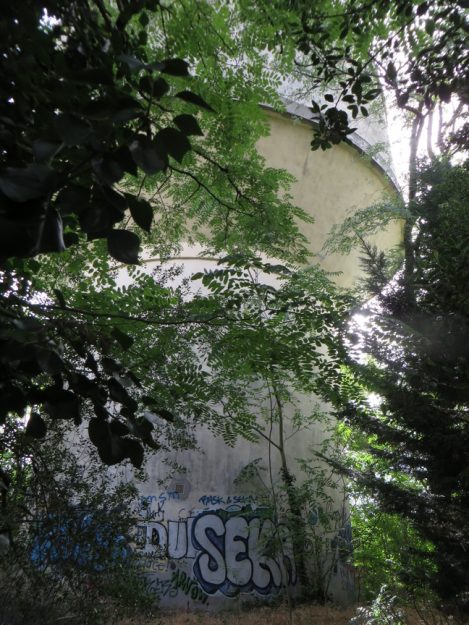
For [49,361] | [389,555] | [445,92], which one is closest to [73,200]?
[49,361]

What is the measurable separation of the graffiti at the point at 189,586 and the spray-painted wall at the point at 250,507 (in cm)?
2

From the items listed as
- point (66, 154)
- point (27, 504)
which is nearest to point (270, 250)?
point (27, 504)

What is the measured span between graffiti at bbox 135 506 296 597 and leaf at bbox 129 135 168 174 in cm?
994

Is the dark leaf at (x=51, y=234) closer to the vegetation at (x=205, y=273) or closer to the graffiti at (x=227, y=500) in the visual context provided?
the vegetation at (x=205, y=273)

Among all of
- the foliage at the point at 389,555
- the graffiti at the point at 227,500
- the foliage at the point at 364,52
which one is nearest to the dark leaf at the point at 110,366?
the foliage at the point at 364,52

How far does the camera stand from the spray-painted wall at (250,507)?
33.1 ft

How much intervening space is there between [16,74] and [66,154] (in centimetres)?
35

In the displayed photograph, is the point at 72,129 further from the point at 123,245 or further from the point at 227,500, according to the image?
the point at 227,500

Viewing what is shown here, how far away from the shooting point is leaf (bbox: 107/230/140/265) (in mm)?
1179

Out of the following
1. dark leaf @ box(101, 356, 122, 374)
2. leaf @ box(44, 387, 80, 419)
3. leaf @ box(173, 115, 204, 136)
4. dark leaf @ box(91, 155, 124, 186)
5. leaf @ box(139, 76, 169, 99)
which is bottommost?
leaf @ box(44, 387, 80, 419)

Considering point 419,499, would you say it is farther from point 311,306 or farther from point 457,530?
point 311,306

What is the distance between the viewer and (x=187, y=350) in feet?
19.7

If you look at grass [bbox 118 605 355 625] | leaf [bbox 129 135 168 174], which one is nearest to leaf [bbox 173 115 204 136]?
leaf [bbox 129 135 168 174]

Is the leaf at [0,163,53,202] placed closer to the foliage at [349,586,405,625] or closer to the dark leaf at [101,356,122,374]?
the dark leaf at [101,356,122,374]
